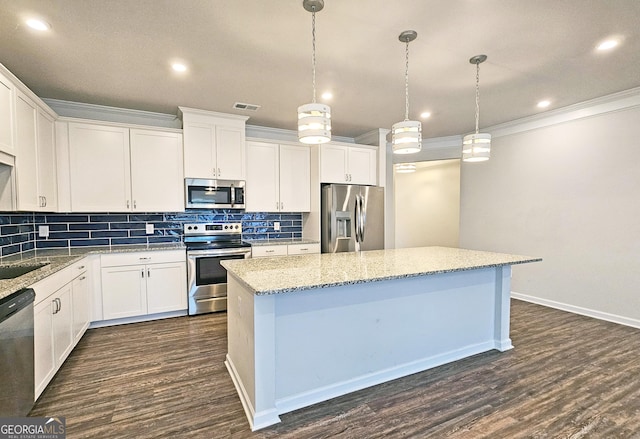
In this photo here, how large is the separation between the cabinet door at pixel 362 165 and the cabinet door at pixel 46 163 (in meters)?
3.62

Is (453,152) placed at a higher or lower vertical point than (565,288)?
higher

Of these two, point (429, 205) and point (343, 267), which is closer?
point (343, 267)

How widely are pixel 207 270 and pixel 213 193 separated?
1.02m

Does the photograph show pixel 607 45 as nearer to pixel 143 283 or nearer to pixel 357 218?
pixel 357 218

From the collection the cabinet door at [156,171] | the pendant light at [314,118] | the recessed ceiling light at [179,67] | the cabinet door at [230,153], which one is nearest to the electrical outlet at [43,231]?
the cabinet door at [156,171]

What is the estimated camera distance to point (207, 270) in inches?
152

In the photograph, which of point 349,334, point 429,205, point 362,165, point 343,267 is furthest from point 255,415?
point 429,205

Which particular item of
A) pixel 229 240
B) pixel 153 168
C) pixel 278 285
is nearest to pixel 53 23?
pixel 153 168

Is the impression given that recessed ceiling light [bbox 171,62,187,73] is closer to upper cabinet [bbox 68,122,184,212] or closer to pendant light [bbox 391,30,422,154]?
upper cabinet [bbox 68,122,184,212]

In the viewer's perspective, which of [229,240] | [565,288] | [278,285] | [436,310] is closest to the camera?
[278,285]

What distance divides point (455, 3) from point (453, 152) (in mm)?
3803

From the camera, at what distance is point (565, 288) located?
4.05 m

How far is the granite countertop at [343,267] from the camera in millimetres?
1818

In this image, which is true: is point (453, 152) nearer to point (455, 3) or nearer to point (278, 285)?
point (455, 3)
